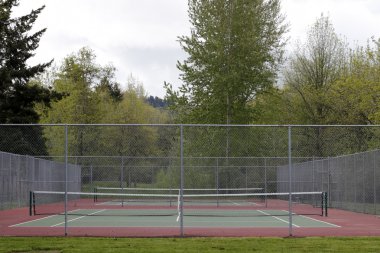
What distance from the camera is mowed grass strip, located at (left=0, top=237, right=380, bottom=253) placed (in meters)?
13.3

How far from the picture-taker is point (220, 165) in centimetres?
3388

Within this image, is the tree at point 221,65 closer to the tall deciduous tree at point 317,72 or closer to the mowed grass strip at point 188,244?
the tall deciduous tree at point 317,72

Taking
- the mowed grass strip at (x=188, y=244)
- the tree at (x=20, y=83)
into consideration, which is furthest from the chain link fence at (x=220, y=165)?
the mowed grass strip at (x=188, y=244)

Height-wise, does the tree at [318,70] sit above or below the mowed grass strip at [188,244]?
above

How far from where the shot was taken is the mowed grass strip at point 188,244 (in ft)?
43.8

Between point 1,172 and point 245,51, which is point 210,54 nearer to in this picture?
point 245,51

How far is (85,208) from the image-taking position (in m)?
29.7

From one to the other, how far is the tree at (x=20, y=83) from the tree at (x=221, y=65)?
852 cm

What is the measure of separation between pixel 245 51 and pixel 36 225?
78.6ft

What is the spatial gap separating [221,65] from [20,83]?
12005 millimetres

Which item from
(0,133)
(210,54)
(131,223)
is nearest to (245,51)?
(210,54)

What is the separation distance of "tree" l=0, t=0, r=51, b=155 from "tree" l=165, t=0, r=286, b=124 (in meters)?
8.52

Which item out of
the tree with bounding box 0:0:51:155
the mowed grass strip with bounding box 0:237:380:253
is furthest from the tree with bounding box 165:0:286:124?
the mowed grass strip with bounding box 0:237:380:253

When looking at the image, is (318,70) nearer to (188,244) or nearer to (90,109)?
(90,109)
